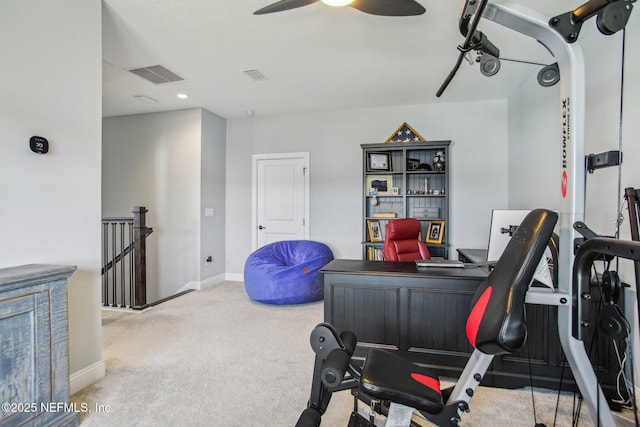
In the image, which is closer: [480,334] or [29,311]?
[480,334]

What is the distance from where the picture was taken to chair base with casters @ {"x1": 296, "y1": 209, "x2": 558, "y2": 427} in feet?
3.56

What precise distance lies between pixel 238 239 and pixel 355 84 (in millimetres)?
3082

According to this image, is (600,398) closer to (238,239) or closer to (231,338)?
(231,338)

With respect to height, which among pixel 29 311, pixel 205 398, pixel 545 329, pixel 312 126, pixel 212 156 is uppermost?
pixel 312 126

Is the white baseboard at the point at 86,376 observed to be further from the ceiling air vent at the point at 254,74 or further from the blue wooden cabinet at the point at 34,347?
the ceiling air vent at the point at 254,74

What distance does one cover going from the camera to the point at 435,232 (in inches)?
169

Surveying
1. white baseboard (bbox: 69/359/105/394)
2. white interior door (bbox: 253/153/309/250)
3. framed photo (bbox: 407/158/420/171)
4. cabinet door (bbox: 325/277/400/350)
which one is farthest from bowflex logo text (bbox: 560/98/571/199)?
white interior door (bbox: 253/153/309/250)

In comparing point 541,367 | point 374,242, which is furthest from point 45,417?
point 374,242

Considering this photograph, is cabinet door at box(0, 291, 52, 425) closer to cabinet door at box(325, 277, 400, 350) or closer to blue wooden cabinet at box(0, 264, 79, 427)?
blue wooden cabinet at box(0, 264, 79, 427)

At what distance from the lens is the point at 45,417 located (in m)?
1.61

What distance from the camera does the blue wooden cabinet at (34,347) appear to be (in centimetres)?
147

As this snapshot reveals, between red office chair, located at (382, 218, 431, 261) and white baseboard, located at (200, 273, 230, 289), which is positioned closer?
red office chair, located at (382, 218, 431, 261)

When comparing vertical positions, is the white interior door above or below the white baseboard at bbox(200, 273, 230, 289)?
above

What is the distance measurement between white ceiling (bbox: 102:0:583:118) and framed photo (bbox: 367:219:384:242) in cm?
173
